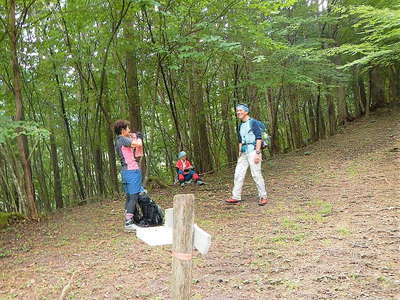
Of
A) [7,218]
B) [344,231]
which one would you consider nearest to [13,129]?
[7,218]

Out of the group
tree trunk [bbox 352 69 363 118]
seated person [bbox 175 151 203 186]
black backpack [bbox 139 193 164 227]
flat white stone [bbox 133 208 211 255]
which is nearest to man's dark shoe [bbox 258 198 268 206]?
black backpack [bbox 139 193 164 227]

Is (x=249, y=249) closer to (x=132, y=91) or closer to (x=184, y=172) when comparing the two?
(x=184, y=172)

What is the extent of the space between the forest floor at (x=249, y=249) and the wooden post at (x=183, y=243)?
1.15m

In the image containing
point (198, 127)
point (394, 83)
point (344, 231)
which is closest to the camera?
point (344, 231)

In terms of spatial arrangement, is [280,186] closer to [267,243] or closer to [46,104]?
[267,243]

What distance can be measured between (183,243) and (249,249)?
232cm

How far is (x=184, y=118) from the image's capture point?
1291cm

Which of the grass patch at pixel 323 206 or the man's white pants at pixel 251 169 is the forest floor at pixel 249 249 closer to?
the grass patch at pixel 323 206

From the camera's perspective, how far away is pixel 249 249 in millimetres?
4184

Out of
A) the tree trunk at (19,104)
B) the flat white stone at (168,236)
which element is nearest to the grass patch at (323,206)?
the flat white stone at (168,236)

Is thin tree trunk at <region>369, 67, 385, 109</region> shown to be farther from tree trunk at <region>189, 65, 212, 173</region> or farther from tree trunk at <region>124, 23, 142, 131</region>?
tree trunk at <region>124, 23, 142, 131</region>

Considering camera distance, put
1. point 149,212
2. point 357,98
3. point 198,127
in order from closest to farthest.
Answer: point 149,212
point 198,127
point 357,98

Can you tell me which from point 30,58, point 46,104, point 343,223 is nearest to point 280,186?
point 343,223

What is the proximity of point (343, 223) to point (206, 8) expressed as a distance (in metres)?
5.19
